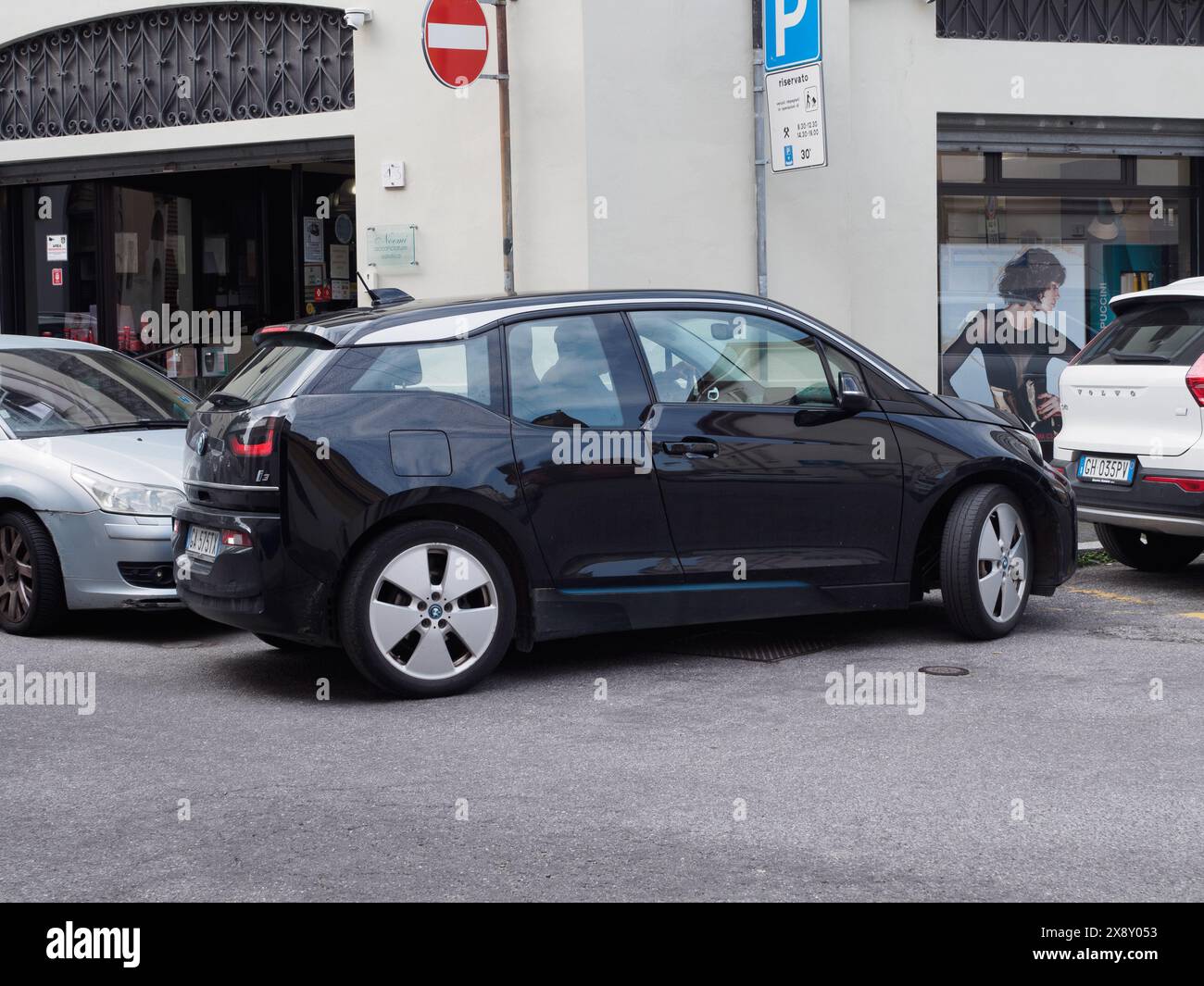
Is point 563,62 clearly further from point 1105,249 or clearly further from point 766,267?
point 1105,249

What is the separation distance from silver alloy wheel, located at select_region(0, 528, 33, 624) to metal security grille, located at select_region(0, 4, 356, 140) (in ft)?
20.1

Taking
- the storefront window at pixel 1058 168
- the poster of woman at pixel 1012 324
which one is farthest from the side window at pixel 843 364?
the storefront window at pixel 1058 168

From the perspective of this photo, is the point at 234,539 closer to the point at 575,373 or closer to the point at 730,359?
the point at 575,373

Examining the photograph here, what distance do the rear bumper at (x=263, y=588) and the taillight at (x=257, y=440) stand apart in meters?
0.25

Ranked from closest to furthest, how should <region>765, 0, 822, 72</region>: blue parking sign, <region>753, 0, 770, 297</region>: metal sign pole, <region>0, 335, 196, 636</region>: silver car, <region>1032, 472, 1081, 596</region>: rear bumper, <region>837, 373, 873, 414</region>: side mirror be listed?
<region>837, 373, 873, 414</region>: side mirror < <region>1032, 472, 1081, 596</region>: rear bumper < <region>0, 335, 196, 636</region>: silver car < <region>765, 0, 822, 72</region>: blue parking sign < <region>753, 0, 770, 297</region>: metal sign pole

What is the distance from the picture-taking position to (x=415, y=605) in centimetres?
642

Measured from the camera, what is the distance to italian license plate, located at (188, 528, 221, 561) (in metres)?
6.59

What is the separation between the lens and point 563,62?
39.1 feet

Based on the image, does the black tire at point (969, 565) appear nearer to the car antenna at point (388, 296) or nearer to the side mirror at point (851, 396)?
the side mirror at point (851, 396)

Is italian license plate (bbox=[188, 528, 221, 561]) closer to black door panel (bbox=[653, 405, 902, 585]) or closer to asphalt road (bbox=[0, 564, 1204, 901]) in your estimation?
asphalt road (bbox=[0, 564, 1204, 901])

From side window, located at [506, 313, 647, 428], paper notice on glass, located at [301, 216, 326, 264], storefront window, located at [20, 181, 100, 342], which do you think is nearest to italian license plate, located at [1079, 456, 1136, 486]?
side window, located at [506, 313, 647, 428]

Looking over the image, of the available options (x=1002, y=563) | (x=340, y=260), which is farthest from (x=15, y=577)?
(x=340, y=260)

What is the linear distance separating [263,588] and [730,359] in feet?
7.55
